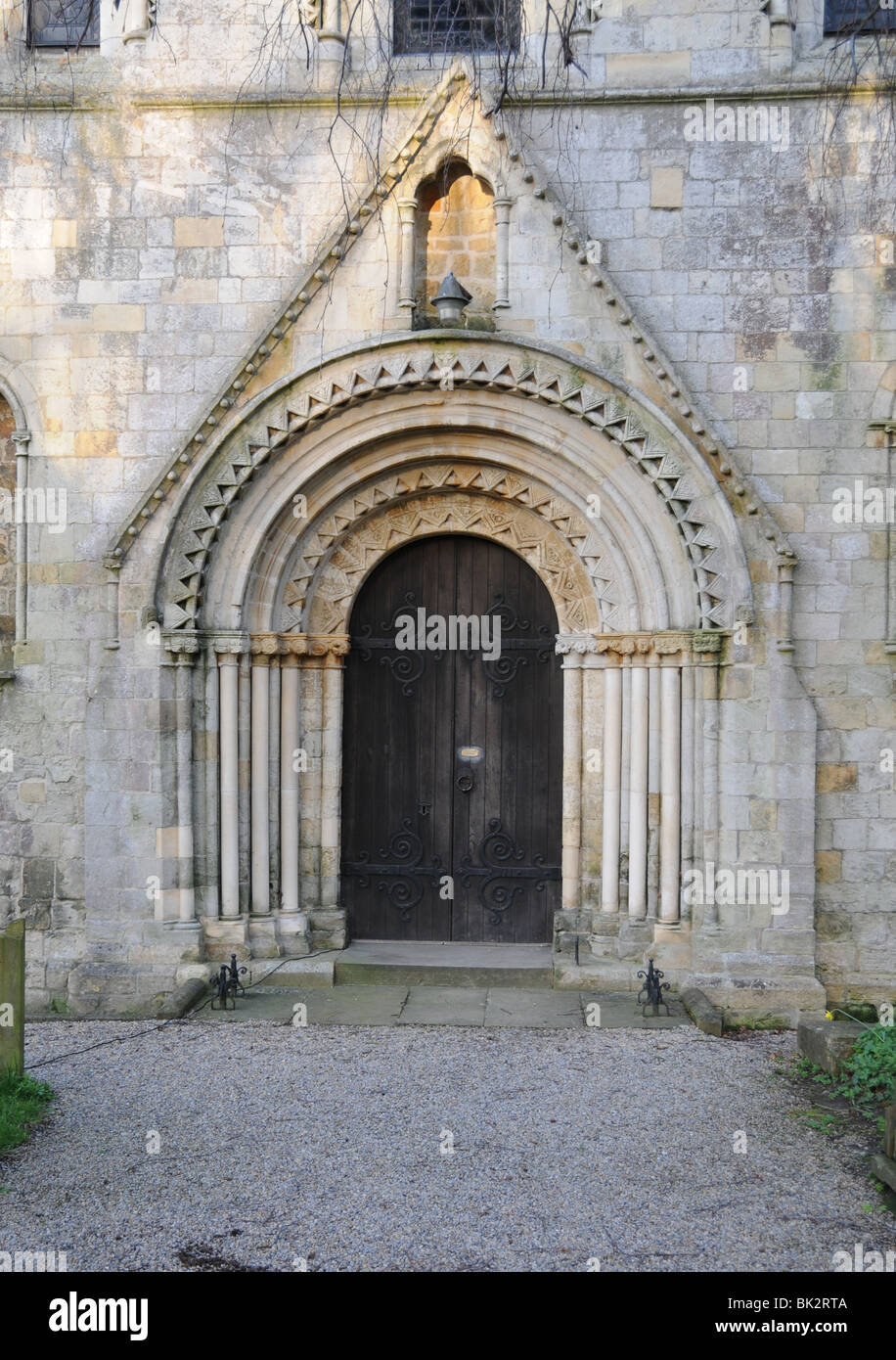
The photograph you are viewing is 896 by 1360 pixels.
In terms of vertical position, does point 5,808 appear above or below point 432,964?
above

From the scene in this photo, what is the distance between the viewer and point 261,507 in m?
8.07

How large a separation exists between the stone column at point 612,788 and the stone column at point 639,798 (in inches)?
5.5

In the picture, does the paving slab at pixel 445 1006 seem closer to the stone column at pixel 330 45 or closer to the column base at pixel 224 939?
the column base at pixel 224 939

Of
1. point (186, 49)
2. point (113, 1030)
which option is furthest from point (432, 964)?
point (186, 49)

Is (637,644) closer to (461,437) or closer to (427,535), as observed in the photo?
(427,535)

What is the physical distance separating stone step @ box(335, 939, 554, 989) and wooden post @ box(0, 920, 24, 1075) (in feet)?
8.61

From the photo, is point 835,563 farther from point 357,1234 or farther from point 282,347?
point 357,1234

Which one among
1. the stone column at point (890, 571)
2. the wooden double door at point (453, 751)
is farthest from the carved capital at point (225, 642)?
the stone column at point (890, 571)

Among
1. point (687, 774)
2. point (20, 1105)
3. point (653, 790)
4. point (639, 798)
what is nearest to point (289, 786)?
point (639, 798)

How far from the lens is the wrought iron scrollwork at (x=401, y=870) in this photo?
28.6 ft

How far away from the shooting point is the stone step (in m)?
8.08

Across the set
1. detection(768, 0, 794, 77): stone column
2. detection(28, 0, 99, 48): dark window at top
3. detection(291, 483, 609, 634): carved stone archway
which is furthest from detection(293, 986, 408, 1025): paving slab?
detection(28, 0, 99, 48): dark window at top
